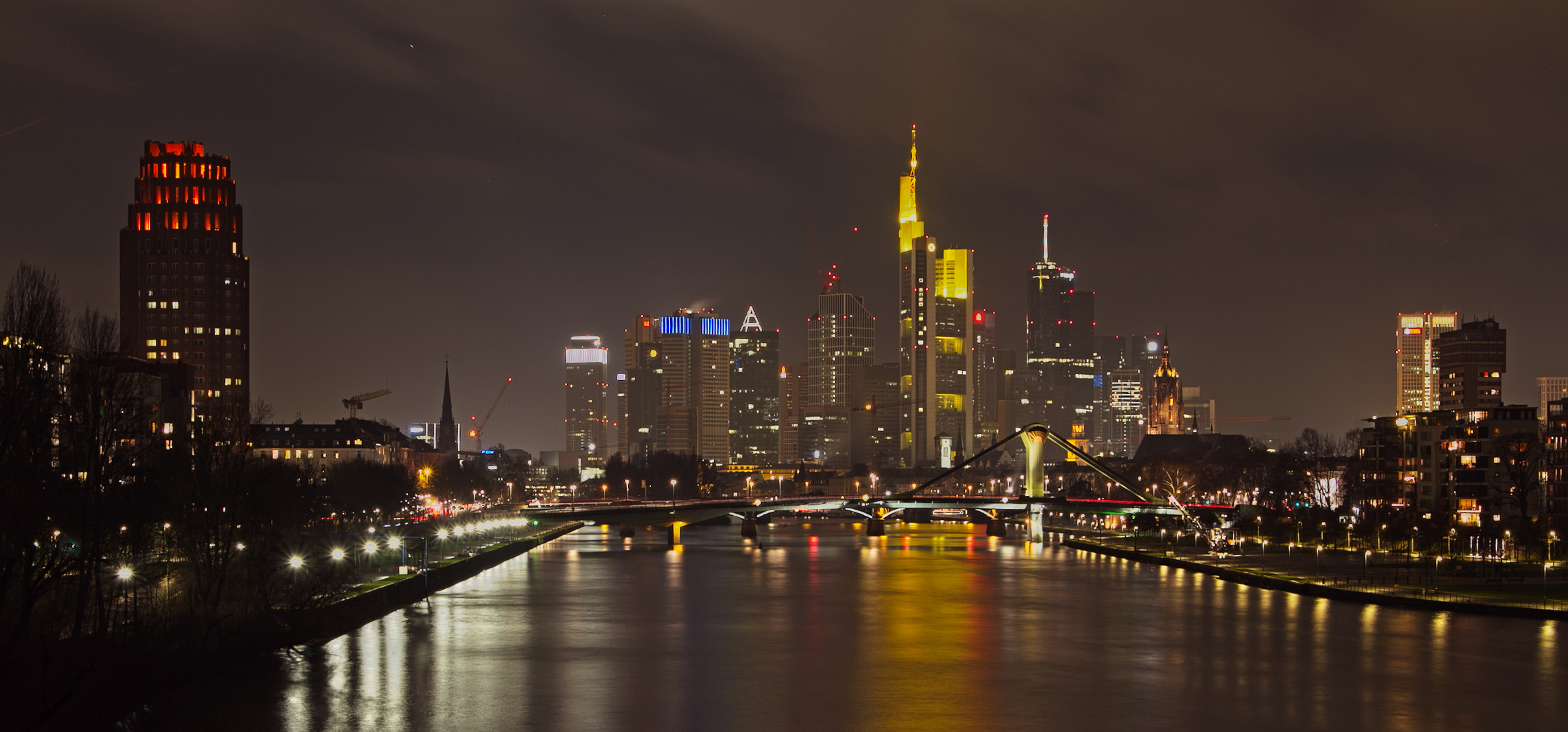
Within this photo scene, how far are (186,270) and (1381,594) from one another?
11787 cm

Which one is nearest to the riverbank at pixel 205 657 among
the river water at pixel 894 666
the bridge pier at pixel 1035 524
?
the river water at pixel 894 666

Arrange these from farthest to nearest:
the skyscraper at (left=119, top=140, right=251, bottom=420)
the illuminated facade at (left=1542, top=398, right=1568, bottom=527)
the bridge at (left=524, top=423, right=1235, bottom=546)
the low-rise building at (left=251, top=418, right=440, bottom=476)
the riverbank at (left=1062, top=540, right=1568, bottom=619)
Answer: the low-rise building at (left=251, top=418, right=440, bottom=476) < the skyscraper at (left=119, top=140, right=251, bottom=420) < the bridge at (left=524, top=423, right=1235, bottom=546) < the illuminated facade at (left=1542, top=398, right=1568, bottom=527) < the riverbank at (left=1062, top=540, right=1568, bottom=619)

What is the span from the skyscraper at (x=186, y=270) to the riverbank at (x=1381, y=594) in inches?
3790

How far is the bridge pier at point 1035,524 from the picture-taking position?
132000 mm

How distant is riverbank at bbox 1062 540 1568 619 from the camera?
54.3 meters

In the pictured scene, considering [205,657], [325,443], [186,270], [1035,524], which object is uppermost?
[186,270]

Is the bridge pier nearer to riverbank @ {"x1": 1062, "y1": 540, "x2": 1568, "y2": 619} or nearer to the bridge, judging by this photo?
the bridge

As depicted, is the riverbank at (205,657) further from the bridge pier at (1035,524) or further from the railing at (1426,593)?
the bridge pier at (1035,524)

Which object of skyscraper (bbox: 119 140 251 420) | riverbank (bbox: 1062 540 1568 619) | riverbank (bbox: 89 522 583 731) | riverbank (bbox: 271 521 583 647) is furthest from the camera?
skyscraper (bbox: 119 140 251 420)

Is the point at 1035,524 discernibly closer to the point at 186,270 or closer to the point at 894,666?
the point at 186,270

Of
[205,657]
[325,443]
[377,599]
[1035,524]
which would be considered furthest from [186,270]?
[205,657]

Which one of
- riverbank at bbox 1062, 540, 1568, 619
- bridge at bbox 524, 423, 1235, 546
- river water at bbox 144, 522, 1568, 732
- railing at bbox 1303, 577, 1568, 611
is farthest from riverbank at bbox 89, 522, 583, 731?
bridge at bbox 524, 423, 1235, 546

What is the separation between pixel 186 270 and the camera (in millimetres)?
144500

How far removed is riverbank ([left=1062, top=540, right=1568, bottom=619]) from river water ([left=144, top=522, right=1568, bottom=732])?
4.01ft
